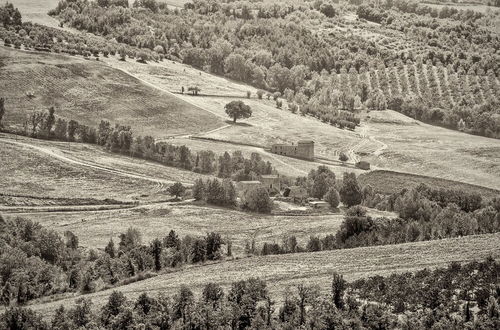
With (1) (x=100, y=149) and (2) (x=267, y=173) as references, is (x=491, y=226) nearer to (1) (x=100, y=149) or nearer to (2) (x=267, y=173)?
(2) (x=267, y=173)

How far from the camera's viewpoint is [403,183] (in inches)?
5969

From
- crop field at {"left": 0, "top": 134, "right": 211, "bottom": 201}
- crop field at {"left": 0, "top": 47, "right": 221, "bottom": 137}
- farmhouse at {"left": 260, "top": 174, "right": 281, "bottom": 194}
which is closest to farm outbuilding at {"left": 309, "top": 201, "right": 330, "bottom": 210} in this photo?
farmhouse at {"left": 260, "top": 174, "right": 281, "bottom": 194}

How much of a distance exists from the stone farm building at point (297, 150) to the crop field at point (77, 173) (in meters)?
23.1

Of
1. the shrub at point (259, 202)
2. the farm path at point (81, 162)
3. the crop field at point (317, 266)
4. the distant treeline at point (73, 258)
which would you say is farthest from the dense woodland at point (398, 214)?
the farm path at point (81, 162)

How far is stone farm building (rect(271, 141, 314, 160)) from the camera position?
166 m

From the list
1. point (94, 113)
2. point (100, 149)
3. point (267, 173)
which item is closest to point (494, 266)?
point (267, 173)

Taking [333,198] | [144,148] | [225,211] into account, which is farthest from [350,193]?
[144,148]

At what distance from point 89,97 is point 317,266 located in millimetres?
93982

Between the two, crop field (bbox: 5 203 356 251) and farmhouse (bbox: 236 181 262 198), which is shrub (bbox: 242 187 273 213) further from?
farmhouse (bbox: 236 181 262 198)

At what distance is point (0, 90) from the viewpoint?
174875 millimetres

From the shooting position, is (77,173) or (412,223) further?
(77,173)

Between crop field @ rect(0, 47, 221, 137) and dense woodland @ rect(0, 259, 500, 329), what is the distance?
8171cm

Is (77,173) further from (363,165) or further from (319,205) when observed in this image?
(363,165)

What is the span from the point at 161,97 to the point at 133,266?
90011 mm
